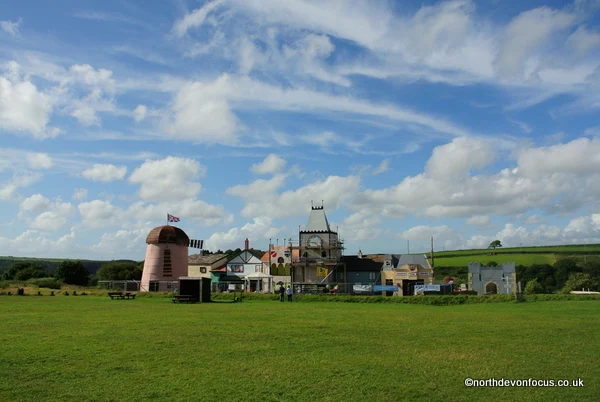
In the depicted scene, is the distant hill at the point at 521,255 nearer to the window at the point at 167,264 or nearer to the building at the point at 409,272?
the building at the point at 409,272

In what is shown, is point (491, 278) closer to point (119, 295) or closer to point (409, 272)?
point (409, 272)

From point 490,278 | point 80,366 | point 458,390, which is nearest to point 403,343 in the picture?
point 458,390

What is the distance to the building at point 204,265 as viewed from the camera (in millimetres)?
80312

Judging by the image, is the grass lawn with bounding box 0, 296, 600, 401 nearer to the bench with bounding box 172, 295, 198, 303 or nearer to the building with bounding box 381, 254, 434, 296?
the bench with bounding box 172, 295, 198, 303

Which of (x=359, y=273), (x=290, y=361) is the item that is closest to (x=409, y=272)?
(x=359, y=273)

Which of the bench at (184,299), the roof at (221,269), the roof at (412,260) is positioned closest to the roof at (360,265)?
the roof at (412,260)

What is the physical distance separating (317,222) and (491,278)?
24.3 m

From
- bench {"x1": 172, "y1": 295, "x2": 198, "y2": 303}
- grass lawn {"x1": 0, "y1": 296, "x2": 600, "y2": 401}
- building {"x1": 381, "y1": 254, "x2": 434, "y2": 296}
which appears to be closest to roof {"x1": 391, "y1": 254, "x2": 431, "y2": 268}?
building {"x1": 381, "y1": 254, "x2": 434, "y2": 296}

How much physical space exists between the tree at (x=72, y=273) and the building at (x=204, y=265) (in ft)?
99.6

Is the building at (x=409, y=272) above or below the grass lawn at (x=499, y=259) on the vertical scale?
below

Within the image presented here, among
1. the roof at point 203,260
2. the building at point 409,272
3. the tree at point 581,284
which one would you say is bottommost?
the tree at point 581,284

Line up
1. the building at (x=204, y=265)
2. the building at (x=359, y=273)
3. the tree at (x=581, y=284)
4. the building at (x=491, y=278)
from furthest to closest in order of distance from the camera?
the building at (x=204, y=265), the building at (x=359, y=273), the tree at (x=581, y=284), the building at (x=491, y=278)

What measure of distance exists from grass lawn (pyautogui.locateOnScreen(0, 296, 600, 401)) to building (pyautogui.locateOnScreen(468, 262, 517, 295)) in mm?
46077

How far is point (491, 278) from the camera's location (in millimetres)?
65438
